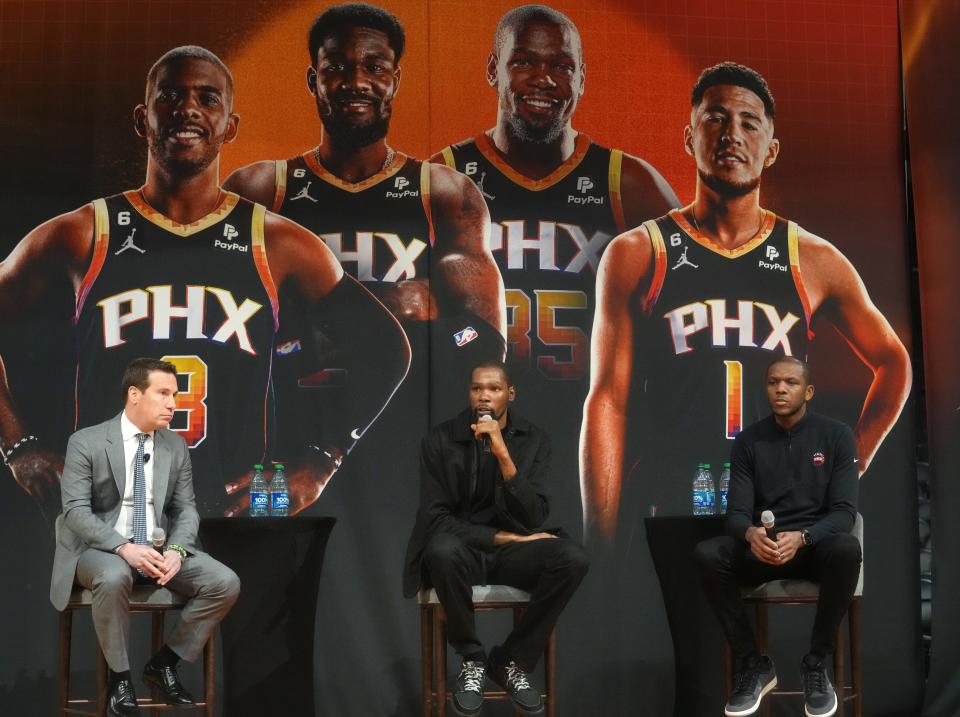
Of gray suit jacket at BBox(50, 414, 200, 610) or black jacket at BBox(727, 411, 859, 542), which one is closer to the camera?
gray suit jacket at BBox(50, 414, 200, 610)

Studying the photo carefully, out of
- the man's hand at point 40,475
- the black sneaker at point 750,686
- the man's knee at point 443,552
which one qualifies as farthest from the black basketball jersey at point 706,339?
the man's hand at point 40,475

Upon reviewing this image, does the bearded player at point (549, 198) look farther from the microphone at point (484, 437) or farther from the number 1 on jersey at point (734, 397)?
the microphone at point (484, 437)

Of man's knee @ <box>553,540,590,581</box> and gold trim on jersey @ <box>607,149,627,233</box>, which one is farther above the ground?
gold trim on jersey @ <box>607,149,627,233</box>

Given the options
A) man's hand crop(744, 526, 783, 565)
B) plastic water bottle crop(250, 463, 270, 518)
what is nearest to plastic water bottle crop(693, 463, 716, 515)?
man's hand crop(744, 526, 783, 565)

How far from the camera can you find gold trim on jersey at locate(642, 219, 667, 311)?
4773mm

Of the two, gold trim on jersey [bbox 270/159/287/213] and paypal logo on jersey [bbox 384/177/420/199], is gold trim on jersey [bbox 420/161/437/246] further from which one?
gold trim on jersey [bbox 270/159/287/213]

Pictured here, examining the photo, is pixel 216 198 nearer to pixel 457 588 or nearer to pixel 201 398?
pixel 201 398

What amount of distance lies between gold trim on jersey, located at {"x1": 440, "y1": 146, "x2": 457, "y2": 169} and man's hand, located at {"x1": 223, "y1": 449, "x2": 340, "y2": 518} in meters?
1.32

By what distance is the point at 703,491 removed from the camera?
4.66m

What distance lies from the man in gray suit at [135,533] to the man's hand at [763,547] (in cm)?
176

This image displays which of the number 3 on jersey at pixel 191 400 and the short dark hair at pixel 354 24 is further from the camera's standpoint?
the short dark hair at pixel 354 24

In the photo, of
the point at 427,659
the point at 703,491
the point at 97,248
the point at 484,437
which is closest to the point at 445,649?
the point at 427,659

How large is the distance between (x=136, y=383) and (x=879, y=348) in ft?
10.3

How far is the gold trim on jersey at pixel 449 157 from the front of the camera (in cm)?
475
